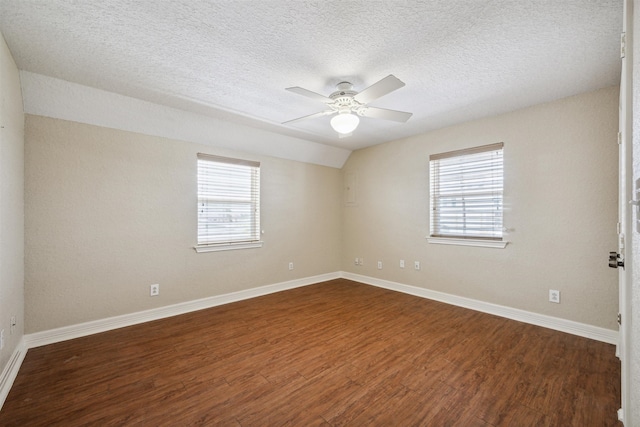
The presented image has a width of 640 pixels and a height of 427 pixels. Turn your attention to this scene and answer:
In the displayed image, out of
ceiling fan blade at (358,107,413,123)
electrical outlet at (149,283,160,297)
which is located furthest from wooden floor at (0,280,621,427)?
ceiling fan blade at (358,107,413,123)

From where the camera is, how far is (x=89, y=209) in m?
2.82

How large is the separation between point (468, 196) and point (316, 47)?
2.78 meters

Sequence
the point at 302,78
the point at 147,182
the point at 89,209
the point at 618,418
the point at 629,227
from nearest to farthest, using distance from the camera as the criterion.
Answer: the point at 629,227 → the point at 618,418 → the point at 302,78 → the point at 89,209 → the point at 147,182

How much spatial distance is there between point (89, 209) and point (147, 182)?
0.62 metres

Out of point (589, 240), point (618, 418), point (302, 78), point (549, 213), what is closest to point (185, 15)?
point (302, 78)

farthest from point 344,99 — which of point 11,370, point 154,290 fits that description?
point 11,370

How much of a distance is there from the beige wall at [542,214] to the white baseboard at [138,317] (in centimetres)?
237

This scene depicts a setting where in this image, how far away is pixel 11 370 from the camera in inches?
78.7

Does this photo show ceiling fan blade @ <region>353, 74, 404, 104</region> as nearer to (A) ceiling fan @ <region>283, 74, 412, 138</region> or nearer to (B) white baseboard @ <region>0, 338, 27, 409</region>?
(A) ceiling fan @ <region>283, 74, 412, 138</region>

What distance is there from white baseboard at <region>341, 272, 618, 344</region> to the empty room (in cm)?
2

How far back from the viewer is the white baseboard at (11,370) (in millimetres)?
1796

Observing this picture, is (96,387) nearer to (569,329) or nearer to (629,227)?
(629,227)

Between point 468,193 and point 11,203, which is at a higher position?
point 468,193

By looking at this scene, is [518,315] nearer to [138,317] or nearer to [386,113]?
[386,113]
